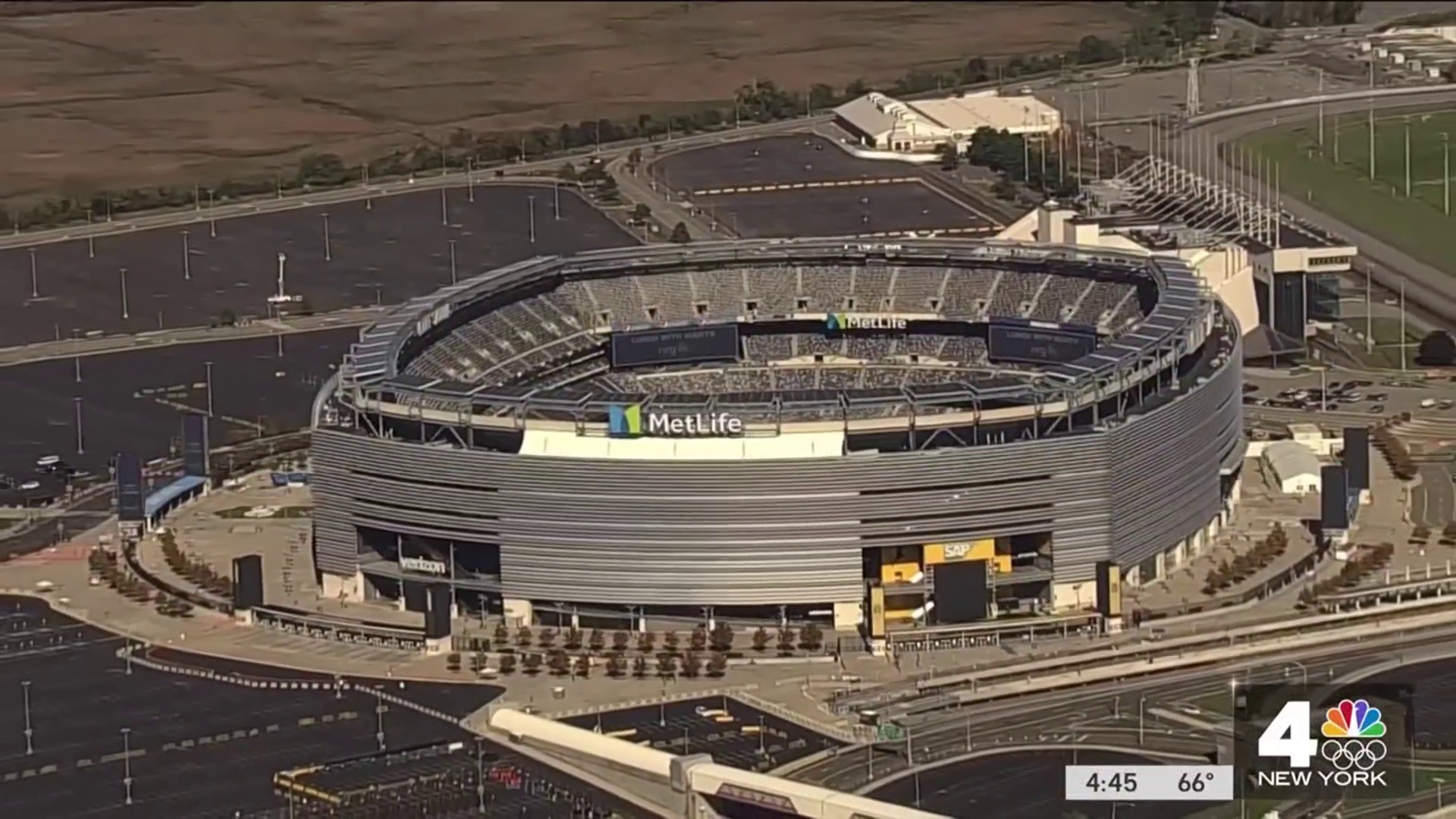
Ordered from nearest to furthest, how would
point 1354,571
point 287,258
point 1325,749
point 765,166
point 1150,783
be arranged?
point 1325,749, point 1150,783, point 1354,571, point 287,258, point 765,166

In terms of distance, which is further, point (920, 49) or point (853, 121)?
point (920, 49)

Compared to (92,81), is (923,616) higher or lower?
lower

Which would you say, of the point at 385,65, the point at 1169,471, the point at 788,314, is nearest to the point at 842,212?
the point at 385,65

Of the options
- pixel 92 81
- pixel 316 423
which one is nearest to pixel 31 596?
pixel 316 423

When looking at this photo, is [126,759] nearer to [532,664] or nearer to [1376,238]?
[532,664]

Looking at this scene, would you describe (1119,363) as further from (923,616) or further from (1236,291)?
(1236,291)

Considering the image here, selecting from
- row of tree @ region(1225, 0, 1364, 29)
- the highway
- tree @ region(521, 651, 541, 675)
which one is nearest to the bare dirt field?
row of tree @ region(1225, 0, 1364, 29)
